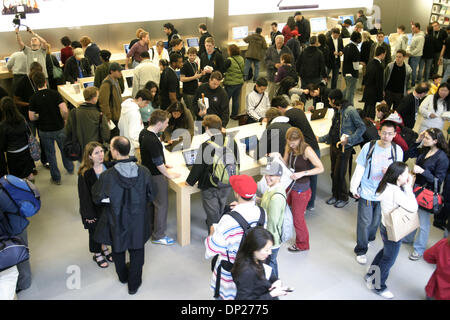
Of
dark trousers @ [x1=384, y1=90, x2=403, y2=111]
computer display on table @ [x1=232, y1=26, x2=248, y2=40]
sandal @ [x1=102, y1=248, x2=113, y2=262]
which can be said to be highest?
computer display on table @ [x1=232, y1=26, x2=248, y2=40]

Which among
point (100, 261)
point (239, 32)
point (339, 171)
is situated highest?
point (239, 32)

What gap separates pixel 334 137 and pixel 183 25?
5.78m

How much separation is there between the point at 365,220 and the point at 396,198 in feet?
2.47

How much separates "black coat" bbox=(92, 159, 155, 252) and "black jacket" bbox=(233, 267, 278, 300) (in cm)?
115

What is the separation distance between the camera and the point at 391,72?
7.20 m

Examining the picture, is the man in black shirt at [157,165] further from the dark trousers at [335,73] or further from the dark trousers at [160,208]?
the dark trousers at [335,73]

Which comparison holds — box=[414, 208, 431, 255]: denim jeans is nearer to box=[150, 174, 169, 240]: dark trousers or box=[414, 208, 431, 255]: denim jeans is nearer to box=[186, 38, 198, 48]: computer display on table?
box=[150, 174, 169, 240]: dark trousers

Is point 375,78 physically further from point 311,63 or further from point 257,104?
point 257,104

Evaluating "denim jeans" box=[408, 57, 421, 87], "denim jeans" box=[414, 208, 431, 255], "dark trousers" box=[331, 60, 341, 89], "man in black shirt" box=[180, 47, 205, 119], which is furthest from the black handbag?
"denim jeans" box=[408, 57, 421, 87]

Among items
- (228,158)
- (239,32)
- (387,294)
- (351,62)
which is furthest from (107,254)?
(239,32)

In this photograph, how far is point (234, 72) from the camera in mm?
A: 7125

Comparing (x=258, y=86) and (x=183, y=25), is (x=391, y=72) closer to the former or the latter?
(x=258, y=86)

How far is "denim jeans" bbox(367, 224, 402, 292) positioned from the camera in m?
3.68
